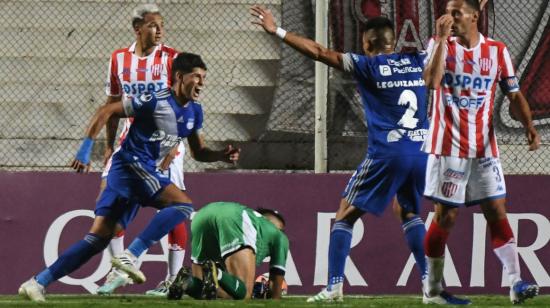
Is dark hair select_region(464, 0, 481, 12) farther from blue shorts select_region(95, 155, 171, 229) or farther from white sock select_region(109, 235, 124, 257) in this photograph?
white sock select_region(109, 235, 124, 257)

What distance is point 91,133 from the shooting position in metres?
8.69

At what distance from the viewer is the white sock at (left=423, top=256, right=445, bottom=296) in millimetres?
8531

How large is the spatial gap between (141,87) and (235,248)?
7.32ft

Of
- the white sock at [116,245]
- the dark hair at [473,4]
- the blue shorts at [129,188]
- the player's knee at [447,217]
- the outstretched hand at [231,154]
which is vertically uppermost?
the dark hair at [473,4]

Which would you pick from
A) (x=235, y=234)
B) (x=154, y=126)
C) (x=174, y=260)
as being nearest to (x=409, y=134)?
(x=235, y=234)

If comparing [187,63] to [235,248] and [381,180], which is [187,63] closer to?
[235,248]

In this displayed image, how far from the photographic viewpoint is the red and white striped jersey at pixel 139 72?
10852 mm

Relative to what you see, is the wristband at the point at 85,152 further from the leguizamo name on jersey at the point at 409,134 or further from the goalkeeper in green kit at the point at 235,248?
the leguizamo name on jersey at the point at 409,134

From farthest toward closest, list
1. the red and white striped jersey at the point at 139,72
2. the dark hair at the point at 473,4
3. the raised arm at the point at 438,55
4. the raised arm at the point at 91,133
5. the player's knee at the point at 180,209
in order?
the red and white striped jersey at the point at 139,72 < the player's knee at the point at 180,209 < the raised arm at the point at 91,133 < the dark hair at the point at 473,4 < the raised arm at the point at 438,55

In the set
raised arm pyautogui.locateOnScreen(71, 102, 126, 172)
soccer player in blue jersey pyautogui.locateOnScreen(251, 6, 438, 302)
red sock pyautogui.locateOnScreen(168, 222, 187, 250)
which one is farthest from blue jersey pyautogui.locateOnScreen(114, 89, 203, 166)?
red sock pyautogui.locateOnScreen(168, 222, 187, 250)

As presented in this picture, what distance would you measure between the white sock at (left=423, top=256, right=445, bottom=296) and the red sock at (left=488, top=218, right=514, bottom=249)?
348 millimetres

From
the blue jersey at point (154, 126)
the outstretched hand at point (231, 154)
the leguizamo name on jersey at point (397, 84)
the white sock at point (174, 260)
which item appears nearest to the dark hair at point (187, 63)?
the blue jersey at point (154, 126)

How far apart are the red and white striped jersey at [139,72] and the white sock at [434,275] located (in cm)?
314

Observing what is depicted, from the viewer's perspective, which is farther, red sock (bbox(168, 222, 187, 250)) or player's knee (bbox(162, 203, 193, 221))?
red sock (bbox(168, 222, 187, 250))
